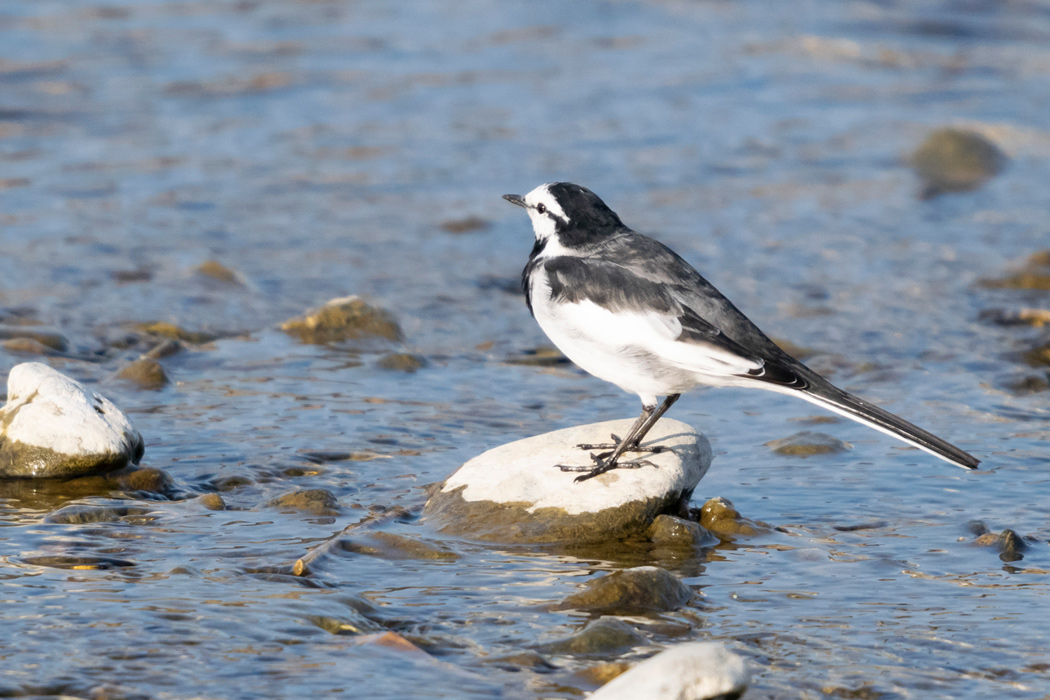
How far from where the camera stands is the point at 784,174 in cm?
1303

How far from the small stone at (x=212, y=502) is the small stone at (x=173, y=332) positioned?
9.56 ft

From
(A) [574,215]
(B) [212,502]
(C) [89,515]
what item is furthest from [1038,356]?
(C) [89,515]

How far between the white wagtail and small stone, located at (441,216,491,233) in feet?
17.1

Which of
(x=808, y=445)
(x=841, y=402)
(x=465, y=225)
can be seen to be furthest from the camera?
(x=465, y=225)

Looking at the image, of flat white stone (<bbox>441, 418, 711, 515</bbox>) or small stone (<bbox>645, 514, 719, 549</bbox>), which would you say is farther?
flat white stone (<bbox>441, 418, 711, 515</bbox>)

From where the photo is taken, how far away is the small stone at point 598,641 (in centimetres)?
460

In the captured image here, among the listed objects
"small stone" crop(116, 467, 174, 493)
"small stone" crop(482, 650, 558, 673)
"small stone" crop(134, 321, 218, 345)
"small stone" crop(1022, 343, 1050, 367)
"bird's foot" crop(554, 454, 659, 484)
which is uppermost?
"bird's foot" crop(554, 454, 659, 484)

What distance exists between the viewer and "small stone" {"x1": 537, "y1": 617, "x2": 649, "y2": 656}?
15.1 ft

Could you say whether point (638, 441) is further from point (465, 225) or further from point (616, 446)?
point (465, 225)

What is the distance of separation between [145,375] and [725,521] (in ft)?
12.1

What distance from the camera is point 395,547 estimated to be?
18.2 ft

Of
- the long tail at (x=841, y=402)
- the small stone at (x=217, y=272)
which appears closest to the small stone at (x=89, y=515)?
the long tail at (x=841, y=402)

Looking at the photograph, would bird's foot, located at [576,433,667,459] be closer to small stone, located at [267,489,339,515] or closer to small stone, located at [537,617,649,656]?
small stone, located at [267,489,339,515]

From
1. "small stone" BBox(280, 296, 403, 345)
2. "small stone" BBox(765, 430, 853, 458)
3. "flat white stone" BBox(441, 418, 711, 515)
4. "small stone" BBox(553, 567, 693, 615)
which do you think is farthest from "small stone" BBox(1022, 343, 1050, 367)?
"small stone" BBox(553, 567, 693, 615)
